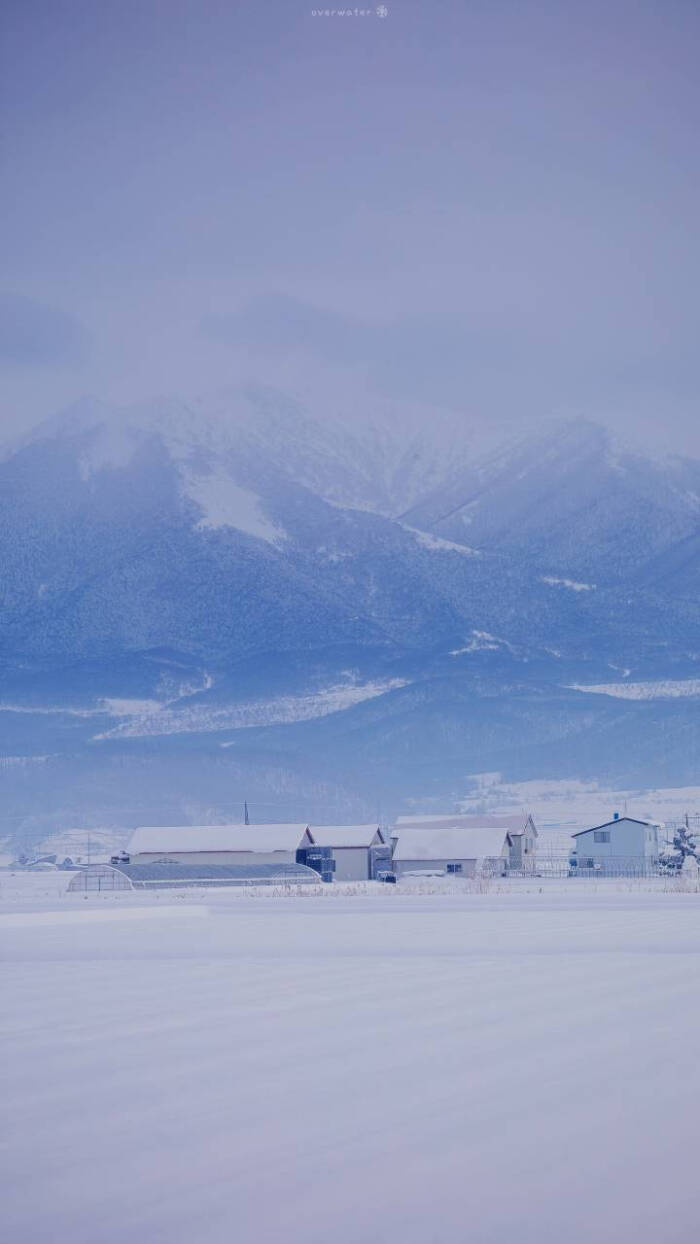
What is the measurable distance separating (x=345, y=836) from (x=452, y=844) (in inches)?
266

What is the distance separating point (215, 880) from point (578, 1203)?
70305 millimetres

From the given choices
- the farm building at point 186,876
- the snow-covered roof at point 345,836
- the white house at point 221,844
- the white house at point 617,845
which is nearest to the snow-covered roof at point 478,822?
the white house at point 617,845

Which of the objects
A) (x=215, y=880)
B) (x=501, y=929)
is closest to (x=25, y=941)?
Result: (x=501, y=929)

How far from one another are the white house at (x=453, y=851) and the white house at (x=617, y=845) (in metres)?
4.88

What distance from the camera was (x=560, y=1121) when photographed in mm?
7609

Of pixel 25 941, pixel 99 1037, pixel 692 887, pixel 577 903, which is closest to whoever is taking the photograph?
pixel 99 1037

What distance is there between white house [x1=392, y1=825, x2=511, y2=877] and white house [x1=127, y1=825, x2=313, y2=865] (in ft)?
21.2

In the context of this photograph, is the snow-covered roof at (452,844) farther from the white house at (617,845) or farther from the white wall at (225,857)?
the white wall at (225,857)

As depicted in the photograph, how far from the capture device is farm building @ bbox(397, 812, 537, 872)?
99750mm

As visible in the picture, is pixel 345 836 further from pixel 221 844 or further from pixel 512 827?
pixel 512 827

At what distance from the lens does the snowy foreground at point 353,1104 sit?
6012mm

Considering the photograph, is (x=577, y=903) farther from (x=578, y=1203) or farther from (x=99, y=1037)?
(x=578, y=1203)

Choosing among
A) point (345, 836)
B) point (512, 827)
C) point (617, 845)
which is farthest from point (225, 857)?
point (617, 845)

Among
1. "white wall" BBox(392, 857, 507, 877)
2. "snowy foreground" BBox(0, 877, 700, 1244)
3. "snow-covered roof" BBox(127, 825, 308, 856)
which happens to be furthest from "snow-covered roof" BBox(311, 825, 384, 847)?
"snowy foreground" BBox(0, 877, 700, 1244)
